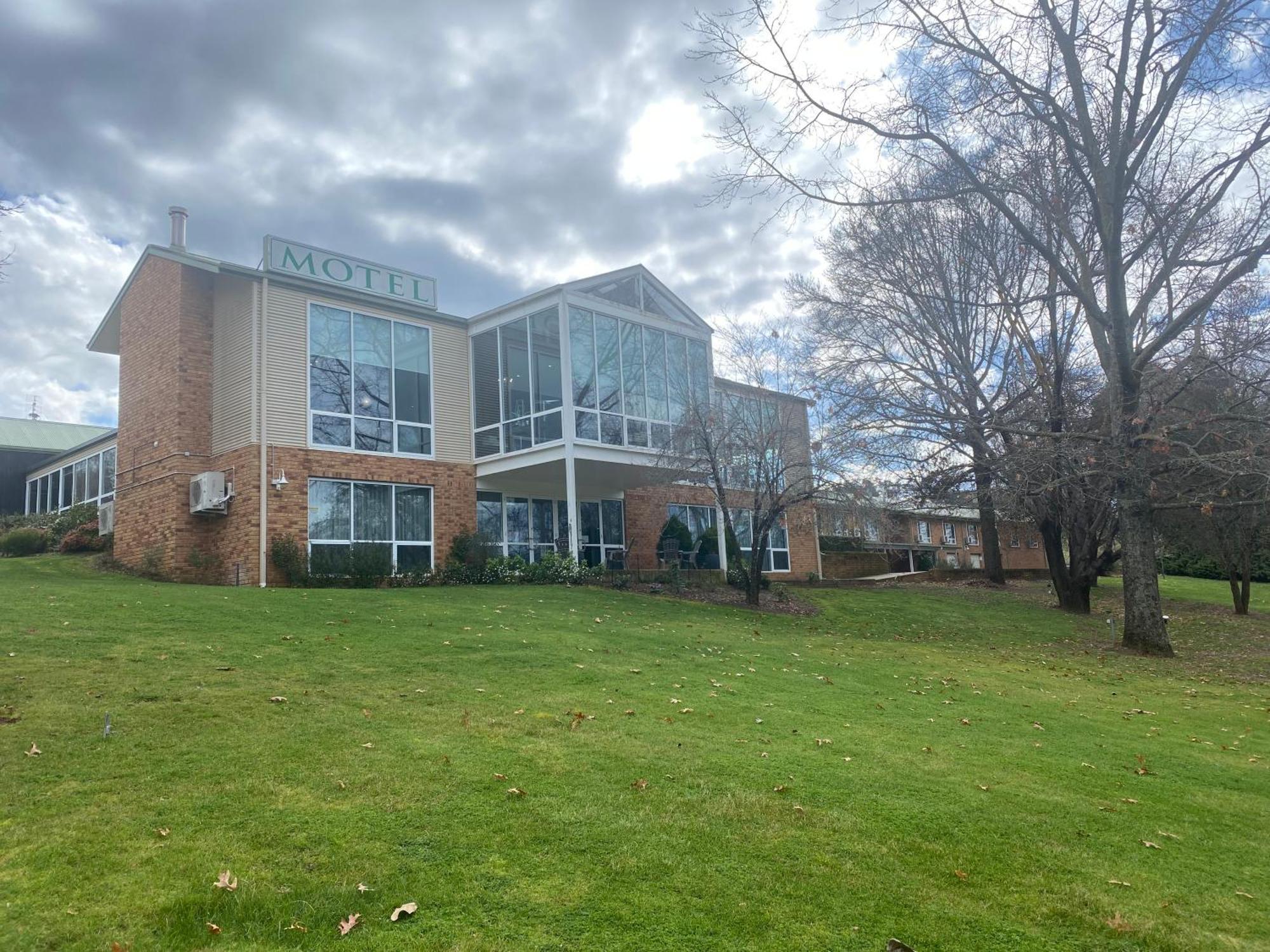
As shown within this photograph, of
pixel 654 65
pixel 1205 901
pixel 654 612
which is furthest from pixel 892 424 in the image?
pixel 1205 901

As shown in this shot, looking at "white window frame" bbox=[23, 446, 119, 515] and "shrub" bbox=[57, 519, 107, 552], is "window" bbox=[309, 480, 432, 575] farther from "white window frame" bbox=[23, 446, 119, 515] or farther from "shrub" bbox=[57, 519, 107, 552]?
"shrub" bbox=[57, 519, 107, 552]

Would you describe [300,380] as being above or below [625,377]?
below

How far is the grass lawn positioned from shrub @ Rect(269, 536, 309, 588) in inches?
240

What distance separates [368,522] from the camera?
17.6m

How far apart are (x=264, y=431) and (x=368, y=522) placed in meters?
2.76

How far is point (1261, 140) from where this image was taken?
11.5 metres

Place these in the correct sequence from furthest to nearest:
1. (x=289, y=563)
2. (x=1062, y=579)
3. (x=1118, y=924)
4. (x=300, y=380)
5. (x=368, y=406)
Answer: (x=1062, y=579)
(x=368, y=406)
(x=300, y=380)
(x=289, y=563)
(x=1118, y=924)

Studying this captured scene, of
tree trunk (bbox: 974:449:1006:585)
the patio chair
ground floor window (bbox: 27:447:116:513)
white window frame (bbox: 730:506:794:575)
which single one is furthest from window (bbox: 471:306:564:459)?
ground floor window (bbox: 27:447:116:513)

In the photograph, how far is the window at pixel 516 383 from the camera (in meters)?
19.4

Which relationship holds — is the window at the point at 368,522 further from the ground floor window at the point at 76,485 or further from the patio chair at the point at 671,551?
the ground floor window at the point at 76,485

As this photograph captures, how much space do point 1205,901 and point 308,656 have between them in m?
7.23

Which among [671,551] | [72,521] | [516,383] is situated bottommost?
[671,551]

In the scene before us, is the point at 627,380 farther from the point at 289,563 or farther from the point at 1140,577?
the point at 1140,577

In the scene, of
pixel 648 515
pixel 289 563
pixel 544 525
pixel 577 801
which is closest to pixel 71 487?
pixel 289 563
